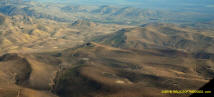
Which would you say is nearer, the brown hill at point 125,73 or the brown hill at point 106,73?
the brown hill at point 125,73

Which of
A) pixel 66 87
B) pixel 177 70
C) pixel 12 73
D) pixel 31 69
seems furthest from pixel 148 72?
pixel 12 73

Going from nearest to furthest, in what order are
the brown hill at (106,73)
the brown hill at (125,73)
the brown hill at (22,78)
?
1. the brown hill at (22,78)
2. the brown hill at (125,73)
3. the brown hill at (106,73)

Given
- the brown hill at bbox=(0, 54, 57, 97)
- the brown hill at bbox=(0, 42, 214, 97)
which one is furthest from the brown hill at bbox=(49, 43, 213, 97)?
the brown hill at bbox=(0, 54, 57, 97)

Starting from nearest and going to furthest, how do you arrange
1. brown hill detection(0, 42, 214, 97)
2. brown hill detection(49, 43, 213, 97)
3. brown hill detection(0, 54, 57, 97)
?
brown hill detection(0, 54, 57, 97), brown hill detection(49, 43, 213, 97), brown hill detection(0, 42, 214, 97)

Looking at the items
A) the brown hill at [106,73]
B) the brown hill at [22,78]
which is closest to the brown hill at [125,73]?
the brown hill at [106,73]

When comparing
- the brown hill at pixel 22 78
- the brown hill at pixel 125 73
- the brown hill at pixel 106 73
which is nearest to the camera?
the brown hill at pixel 22 78

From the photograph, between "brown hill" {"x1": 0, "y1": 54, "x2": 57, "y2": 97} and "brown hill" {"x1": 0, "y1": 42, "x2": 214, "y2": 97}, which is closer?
"brown hill" {"x1": 0, "y1": 54, "x2": 57, "y2": 97}

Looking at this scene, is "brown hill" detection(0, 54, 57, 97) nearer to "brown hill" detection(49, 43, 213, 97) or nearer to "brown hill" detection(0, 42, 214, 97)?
"brown hill" detection(0, 42, 214, 97)

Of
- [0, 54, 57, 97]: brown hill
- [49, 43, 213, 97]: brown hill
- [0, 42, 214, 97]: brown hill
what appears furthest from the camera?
[0, 42, 214, 97]: brown hill

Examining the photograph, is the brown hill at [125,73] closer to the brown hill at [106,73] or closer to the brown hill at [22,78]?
the brown hill at [106,73]

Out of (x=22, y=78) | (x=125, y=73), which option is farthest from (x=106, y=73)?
(x=22, y=78)

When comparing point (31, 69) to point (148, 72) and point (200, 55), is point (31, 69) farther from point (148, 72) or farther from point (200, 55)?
point (200, 55)
